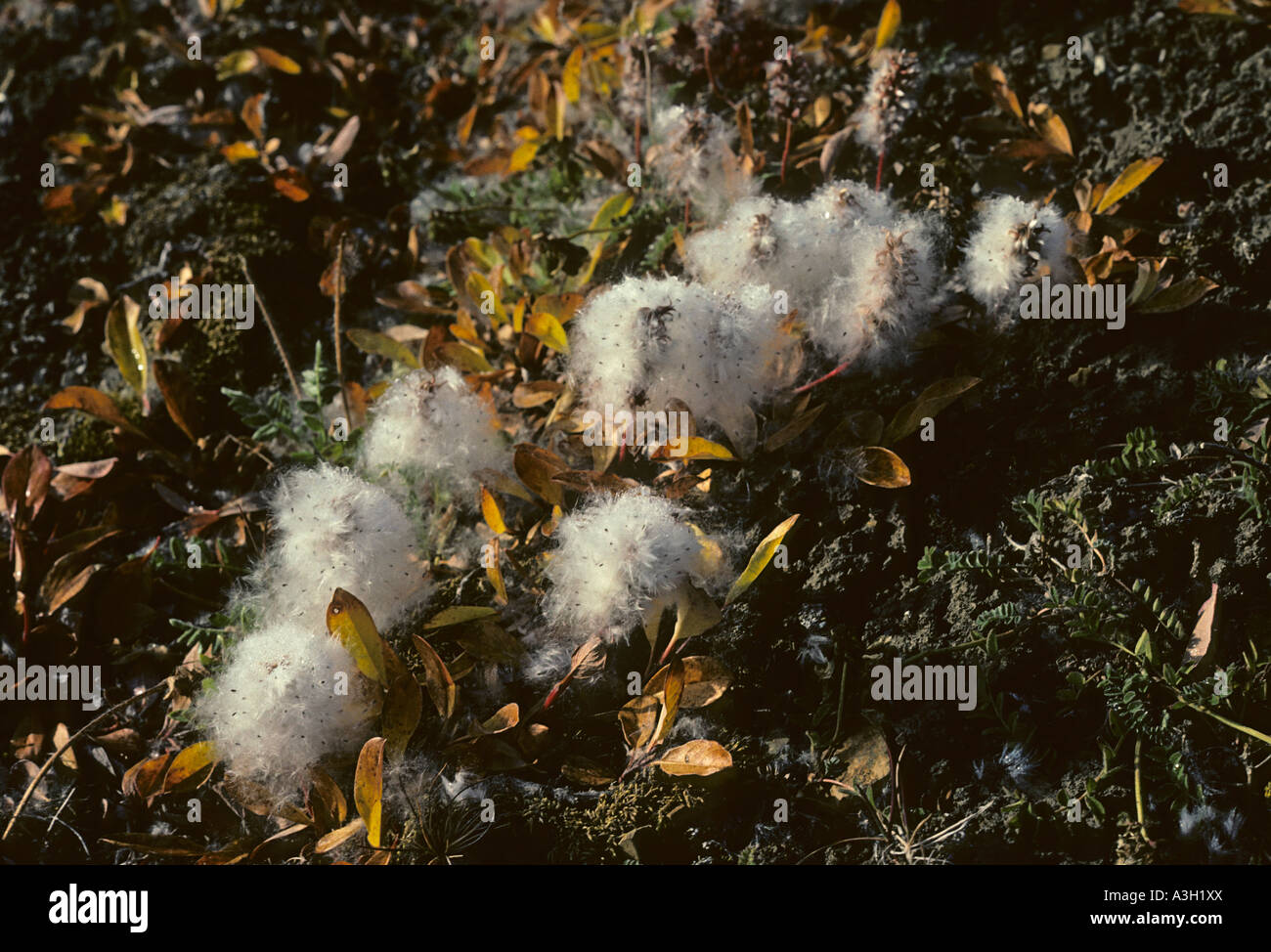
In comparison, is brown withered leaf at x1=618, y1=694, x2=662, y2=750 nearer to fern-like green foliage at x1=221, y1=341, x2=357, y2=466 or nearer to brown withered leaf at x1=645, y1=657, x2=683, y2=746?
brown withered leaf at x1=645, y1=657, x2=683, y2=746

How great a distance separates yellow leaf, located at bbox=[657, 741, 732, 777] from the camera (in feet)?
6.93

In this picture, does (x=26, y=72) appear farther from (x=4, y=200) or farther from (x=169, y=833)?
(x=169, y=833)

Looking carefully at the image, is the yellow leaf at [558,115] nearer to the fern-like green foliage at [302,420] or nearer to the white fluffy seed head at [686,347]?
the white fluffy seed head at [686,347]

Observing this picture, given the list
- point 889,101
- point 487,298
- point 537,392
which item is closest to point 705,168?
point 889,101

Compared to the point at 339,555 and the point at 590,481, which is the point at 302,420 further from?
the point at 590,481

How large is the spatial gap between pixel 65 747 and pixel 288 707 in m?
0.70

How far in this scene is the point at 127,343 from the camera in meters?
3.20

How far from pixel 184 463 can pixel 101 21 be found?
274cm

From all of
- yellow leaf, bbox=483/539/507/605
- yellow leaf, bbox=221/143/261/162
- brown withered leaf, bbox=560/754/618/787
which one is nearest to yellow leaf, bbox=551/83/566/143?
yellow leaf, bbox=221/143/261/162

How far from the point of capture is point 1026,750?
6.84ft

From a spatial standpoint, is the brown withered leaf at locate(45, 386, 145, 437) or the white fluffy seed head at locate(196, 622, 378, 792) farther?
the brown withered leaf at locate(45, 386, 145, 437)

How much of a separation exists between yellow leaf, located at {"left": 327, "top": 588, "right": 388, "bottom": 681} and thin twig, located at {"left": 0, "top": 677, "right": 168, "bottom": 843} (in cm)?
66

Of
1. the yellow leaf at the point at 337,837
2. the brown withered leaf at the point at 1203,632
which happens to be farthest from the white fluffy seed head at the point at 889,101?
the yellow leaf at the point at 337,837

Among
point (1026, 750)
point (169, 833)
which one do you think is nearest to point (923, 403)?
point (1026, 750)
